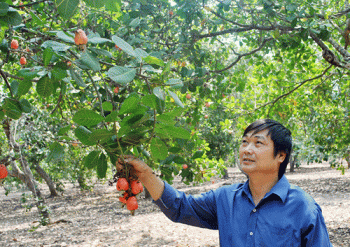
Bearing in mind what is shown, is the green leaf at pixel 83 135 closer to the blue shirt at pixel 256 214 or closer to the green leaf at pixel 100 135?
the green leaf at pixel 100 135

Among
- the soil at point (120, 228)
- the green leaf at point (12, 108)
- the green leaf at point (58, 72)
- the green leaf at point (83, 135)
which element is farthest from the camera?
the soil at point (120, 228)

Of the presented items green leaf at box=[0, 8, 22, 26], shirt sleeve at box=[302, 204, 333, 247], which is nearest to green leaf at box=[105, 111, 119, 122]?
green leaf at box=[0, 8, 22, 26]

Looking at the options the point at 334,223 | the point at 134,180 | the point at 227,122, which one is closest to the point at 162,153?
the point at 134,180

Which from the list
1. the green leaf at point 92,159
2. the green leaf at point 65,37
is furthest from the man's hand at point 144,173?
the green leaf at point 65,37

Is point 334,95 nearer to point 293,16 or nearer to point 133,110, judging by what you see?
point 293,16

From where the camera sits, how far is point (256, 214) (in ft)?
4.69

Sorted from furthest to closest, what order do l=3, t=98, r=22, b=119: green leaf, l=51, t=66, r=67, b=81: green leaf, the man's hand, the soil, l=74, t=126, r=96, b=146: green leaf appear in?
the soil
l=3, t=98, r=22, b=119: green leaf
the man's hand
l=51, t=66, r=67, b=81: green leaf
l=74, t=126, r=96, b=146: green leaf

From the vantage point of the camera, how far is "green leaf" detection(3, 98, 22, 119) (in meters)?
1.62

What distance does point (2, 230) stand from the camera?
786 centimetres

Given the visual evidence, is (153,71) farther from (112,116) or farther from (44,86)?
(44,86)

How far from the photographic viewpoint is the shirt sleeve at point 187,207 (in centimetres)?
163

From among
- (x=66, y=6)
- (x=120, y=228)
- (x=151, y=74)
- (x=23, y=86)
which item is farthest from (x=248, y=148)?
(x=120, y=228)

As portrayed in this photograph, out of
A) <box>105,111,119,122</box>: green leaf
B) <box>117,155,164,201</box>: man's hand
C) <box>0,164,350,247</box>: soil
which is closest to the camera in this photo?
<box>105,111,119,122</box>: green leaf

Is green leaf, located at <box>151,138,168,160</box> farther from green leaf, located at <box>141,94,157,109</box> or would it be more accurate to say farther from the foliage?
green leaf, located at <box>141,94,157,109</box>
